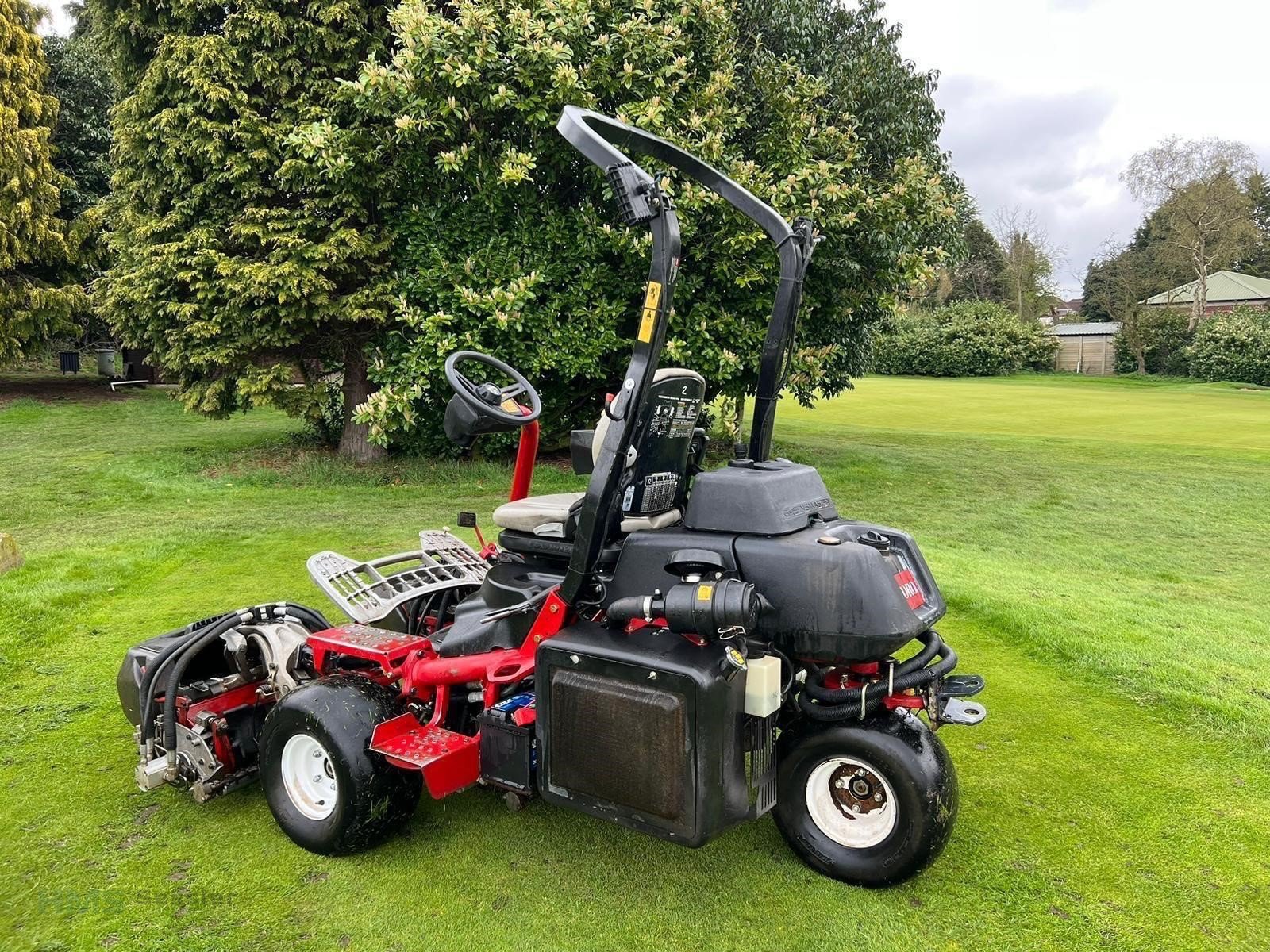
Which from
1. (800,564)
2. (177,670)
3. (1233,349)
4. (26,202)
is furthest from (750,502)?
(1233,349)

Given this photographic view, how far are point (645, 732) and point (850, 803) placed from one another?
0.88 meters

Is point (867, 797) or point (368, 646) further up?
point (368, 646)

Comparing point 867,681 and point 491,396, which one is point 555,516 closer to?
point 491,396

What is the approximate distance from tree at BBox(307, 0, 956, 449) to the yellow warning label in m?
7.07

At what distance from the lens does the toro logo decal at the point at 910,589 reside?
9.89 ft

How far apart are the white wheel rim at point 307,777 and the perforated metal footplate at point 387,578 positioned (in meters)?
0.62

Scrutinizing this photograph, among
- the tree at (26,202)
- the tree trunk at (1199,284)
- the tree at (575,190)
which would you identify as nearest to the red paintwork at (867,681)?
the tree at (575,190)

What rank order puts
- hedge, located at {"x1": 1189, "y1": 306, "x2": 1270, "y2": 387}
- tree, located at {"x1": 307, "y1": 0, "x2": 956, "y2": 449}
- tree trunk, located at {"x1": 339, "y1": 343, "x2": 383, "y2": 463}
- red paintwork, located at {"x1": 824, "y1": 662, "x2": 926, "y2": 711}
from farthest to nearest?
hedge, located at {"x1": 1189, "y1": 306, "x2": 1270, "y2": 387}
tree trunk, located at {"x1": 339, "y1": 343, "x2": 383, "y2": 463}
tree, located at {"x1": 307, "y1": 0, "x2": 956, "y2": 449}
red paintwork, located at {"x1": 824, "y1": 662, "x2": 926, "y2": 711}

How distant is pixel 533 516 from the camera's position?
3645 mm

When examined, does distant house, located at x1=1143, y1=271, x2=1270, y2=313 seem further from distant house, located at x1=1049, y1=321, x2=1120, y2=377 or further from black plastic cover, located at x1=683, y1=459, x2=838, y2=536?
black plastic cover, located at x1=683, y1=459, x2=838, y2=536

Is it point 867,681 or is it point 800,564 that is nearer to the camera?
point 800,564

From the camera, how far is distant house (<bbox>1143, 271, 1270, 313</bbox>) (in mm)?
52875

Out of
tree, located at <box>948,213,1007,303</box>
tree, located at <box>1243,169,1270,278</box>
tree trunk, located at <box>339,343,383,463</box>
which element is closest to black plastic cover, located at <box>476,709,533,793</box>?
tree trunk, located at <box>339,343,383,463</box>

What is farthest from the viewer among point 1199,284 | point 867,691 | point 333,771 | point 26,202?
point 1199,284
